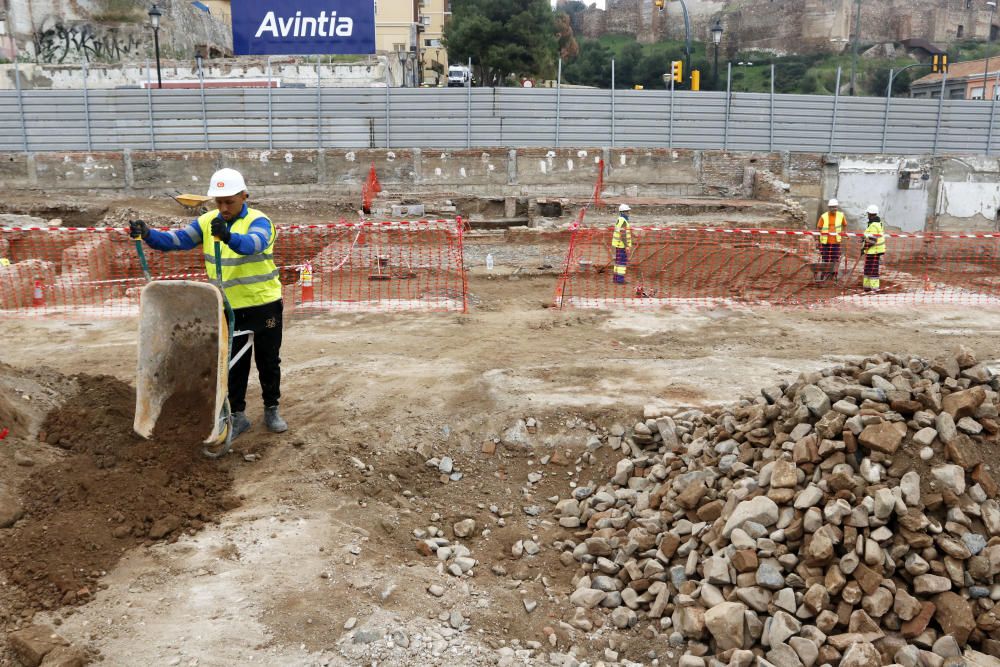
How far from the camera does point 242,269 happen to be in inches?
207

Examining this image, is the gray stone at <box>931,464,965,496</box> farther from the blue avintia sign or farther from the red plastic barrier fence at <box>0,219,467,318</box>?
the blue avintia sign

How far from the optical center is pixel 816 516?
12.4 ft

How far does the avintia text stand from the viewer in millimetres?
23516

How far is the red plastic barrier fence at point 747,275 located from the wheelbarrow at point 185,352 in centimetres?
638

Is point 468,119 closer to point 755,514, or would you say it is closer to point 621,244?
point 621,244

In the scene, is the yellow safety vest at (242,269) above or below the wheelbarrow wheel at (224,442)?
above

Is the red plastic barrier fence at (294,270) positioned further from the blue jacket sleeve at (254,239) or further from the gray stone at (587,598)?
the gray stone at (587,598)

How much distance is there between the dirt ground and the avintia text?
16.7 meters

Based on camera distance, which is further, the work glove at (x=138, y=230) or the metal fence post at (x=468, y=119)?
the metal fence post at (x=468, y=119)

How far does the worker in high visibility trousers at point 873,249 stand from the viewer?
12398mm

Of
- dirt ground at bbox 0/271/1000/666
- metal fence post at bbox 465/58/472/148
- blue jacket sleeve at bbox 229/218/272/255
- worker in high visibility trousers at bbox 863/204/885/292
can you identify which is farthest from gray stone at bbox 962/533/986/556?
metal fence post at bbox 465/58/472/148

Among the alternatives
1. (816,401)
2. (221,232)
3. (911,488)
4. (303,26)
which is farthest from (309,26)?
(911,488)

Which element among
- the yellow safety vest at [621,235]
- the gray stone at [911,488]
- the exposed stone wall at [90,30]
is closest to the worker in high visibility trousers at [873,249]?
the yellow safety vest at [621,235]

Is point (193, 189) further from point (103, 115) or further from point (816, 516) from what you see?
point (816, 516)
